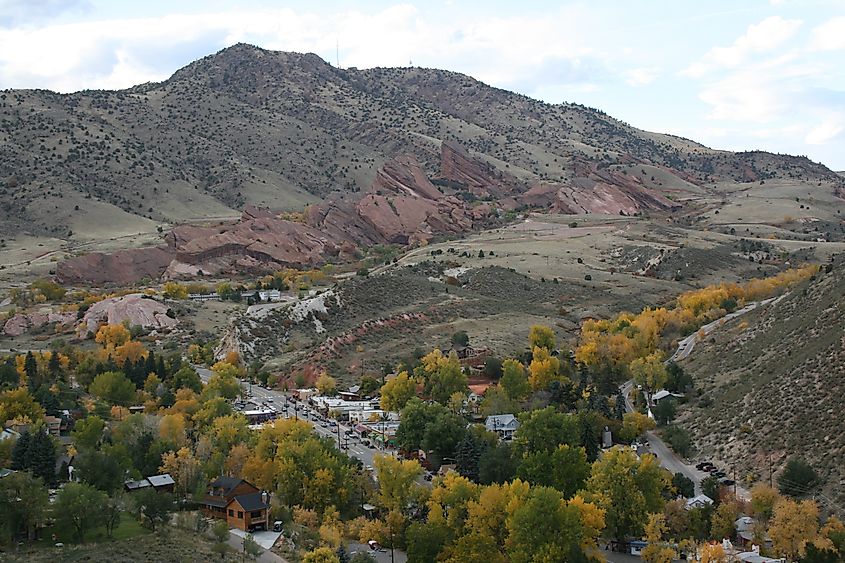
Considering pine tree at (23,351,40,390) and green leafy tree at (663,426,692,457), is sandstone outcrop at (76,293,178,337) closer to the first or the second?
pine tree at (23,351,40,390)

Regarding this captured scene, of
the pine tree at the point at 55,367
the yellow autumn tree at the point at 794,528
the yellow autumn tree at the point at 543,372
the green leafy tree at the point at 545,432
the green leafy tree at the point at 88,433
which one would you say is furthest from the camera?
the pine tree at the point at 55,367

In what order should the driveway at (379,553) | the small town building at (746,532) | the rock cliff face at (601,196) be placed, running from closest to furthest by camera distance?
the small town building at (746,532) → the driveway at (379,553) → the rock cliff face at (601,196)

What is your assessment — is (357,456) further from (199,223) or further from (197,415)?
(199,223)

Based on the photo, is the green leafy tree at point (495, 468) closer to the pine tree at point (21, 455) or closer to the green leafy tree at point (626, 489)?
the green leafy tree at point (626, 489)

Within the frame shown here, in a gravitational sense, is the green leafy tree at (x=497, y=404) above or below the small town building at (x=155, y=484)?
above

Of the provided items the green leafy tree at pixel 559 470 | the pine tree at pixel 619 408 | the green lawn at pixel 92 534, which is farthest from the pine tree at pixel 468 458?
the green lawn at pixel 92 534

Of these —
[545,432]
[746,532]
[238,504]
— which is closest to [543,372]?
[545,432]
